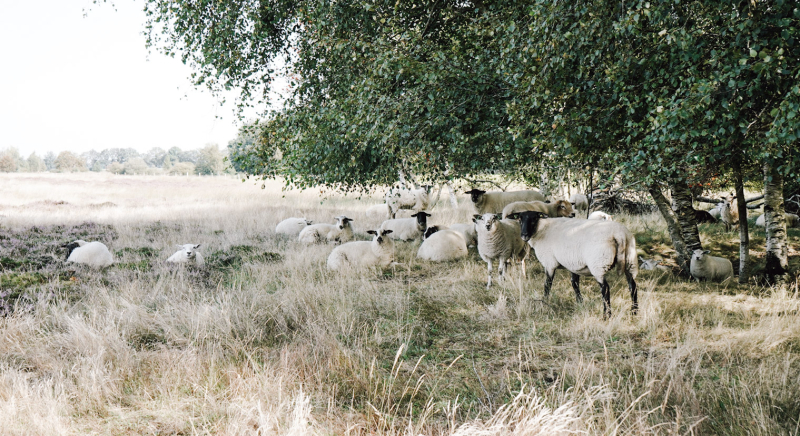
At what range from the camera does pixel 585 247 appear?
6.41 metres

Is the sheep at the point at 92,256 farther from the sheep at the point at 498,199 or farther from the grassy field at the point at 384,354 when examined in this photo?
the sheep at the point at 498,199

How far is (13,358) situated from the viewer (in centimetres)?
486

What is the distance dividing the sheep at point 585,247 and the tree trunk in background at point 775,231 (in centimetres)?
390

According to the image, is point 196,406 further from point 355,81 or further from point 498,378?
point 355,81

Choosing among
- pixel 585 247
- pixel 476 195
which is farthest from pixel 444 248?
pixel 585 247

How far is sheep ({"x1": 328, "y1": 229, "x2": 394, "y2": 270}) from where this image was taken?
32.4ft

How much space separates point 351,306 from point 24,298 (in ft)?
17.8

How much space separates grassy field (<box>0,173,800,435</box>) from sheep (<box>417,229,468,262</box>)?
0.59 m

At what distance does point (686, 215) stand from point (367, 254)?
23.7 feet

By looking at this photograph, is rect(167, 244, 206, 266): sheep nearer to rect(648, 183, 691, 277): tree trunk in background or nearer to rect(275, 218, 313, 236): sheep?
rect(275, 218, 313, 236): sheep

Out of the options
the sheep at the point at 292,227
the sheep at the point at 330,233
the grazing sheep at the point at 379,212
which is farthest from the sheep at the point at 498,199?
the grazing sheep at the point at 379,212

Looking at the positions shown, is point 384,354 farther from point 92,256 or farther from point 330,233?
point 330,233

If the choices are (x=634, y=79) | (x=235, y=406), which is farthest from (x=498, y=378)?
(x=634, y=79)

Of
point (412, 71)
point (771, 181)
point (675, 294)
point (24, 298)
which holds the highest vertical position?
point (412, 71)
